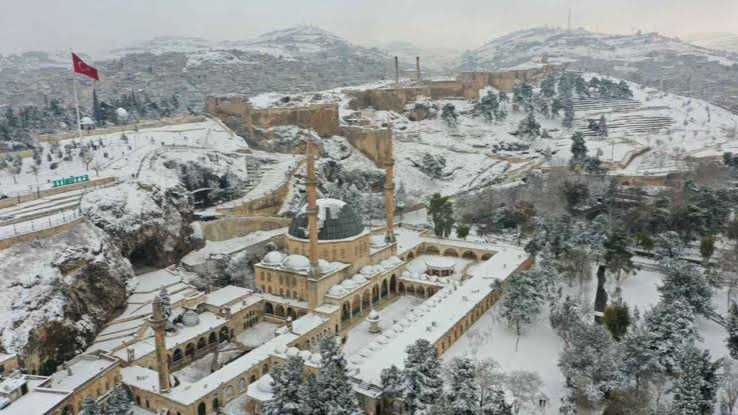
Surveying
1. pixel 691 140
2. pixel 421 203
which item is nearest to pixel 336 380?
pixel 421 203

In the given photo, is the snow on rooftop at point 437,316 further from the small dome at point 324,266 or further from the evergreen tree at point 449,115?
the evergreen tree at point 449,115

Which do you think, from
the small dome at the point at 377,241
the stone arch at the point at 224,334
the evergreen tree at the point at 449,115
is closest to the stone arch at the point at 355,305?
the small dome at the point at 377,241

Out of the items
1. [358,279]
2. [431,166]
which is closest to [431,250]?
[358,279]

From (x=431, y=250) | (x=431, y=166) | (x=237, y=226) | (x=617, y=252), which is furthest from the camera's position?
(x=431, y=166)

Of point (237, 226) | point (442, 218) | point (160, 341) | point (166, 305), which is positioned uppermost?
point (237, 226)

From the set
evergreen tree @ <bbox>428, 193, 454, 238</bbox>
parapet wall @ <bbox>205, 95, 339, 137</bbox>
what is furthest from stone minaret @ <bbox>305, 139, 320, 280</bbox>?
parapet wall @ <bbox>205, 95, 339, 137</bbox>

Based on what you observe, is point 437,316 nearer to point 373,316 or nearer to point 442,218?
point 373,316

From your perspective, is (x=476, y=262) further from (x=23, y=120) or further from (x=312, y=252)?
(x=23, y=120)
